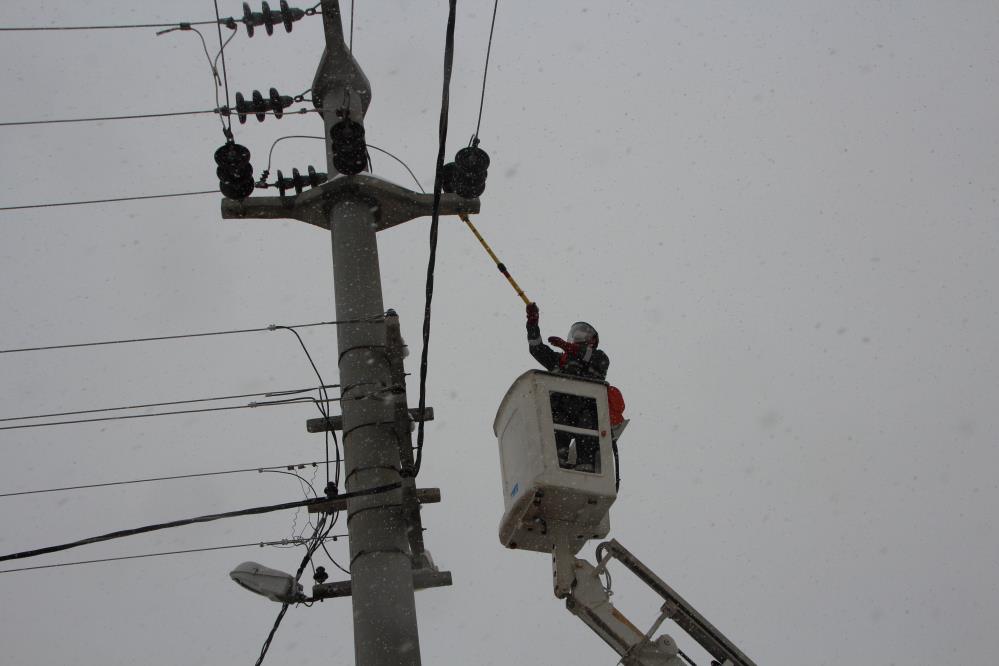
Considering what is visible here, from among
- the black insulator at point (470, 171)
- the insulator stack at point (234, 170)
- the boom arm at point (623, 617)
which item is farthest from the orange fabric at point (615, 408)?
the insulator stack at point (234, 170)

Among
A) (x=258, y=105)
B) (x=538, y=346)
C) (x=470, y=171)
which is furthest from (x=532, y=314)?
(x=258, y=105)

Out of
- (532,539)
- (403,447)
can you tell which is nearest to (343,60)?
(403,447)

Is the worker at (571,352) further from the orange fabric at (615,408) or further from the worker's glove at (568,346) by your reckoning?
the orange fabric at (615,408)

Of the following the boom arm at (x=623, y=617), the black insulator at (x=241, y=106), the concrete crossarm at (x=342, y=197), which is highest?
the black insulator at (x=241, y=106)

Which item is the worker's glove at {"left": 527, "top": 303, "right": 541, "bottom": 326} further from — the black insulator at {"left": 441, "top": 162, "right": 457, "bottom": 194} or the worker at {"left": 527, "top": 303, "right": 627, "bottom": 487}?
the black insulator at {"left": 441, "top": 162, "right": 457, "bottom": 194}

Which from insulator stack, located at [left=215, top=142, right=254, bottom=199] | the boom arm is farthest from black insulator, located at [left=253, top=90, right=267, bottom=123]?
the boom arm

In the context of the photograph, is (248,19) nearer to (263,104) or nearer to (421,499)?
(263,104)

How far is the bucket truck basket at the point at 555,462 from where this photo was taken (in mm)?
7656

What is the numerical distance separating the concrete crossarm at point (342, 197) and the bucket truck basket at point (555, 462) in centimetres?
202

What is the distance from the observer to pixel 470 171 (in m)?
9.20

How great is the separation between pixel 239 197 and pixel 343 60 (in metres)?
1.79

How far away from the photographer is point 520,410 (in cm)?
802

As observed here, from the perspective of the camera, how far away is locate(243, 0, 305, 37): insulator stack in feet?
34.0

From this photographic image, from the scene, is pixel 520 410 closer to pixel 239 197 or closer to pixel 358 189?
pixel 358 189
